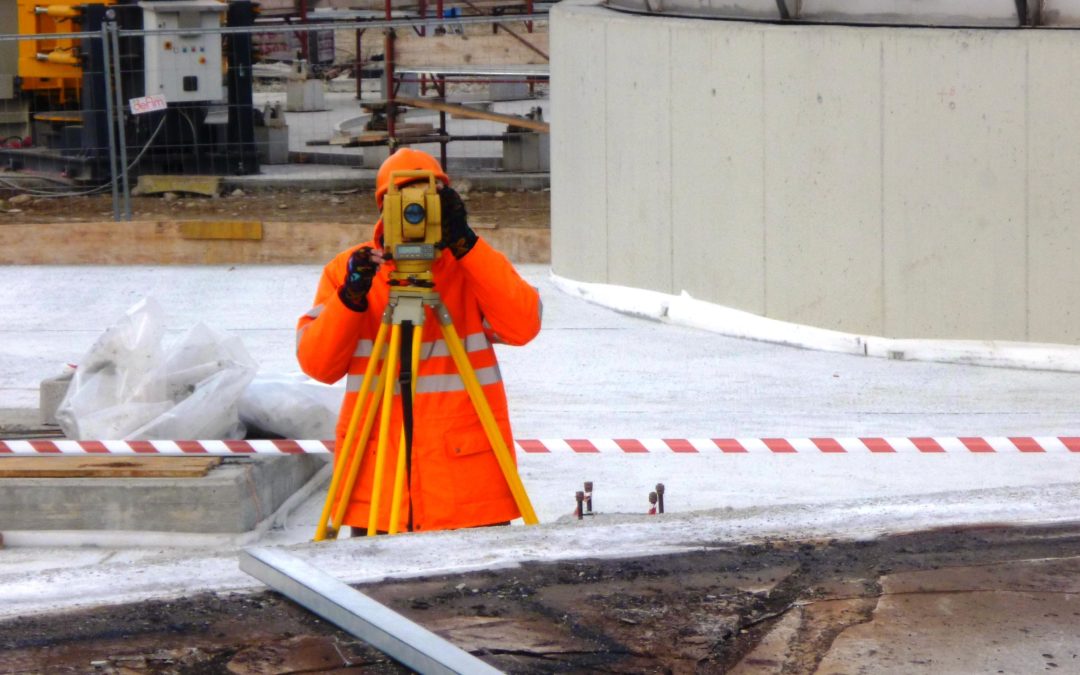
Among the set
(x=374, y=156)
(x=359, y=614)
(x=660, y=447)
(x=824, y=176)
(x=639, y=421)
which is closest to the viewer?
(x=359, y=614)

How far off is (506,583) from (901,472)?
3473 millimetres

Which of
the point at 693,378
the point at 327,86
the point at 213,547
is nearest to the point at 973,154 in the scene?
the point at 693,378

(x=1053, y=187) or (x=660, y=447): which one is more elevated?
(x=1053, y=187)

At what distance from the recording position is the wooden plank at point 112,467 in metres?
5.45

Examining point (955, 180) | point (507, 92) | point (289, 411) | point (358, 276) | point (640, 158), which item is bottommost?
point (289, 411)

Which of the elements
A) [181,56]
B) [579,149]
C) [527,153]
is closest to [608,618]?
[579,149]

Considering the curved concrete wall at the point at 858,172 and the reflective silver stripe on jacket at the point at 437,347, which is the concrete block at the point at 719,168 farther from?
the reflective silver stripe on jacket at the point at 437,347

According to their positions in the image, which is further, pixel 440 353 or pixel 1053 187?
pixel 1053 187

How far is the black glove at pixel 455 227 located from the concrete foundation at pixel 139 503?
5.56 ft

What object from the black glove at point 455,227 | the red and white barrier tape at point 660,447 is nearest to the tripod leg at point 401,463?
the black glove at point 455,227

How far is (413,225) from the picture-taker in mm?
3988

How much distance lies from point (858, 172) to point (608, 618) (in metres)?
5.69

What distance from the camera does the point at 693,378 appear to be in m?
8.03

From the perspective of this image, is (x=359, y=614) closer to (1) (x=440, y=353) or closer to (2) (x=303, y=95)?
(1) (x=440, y=353)
